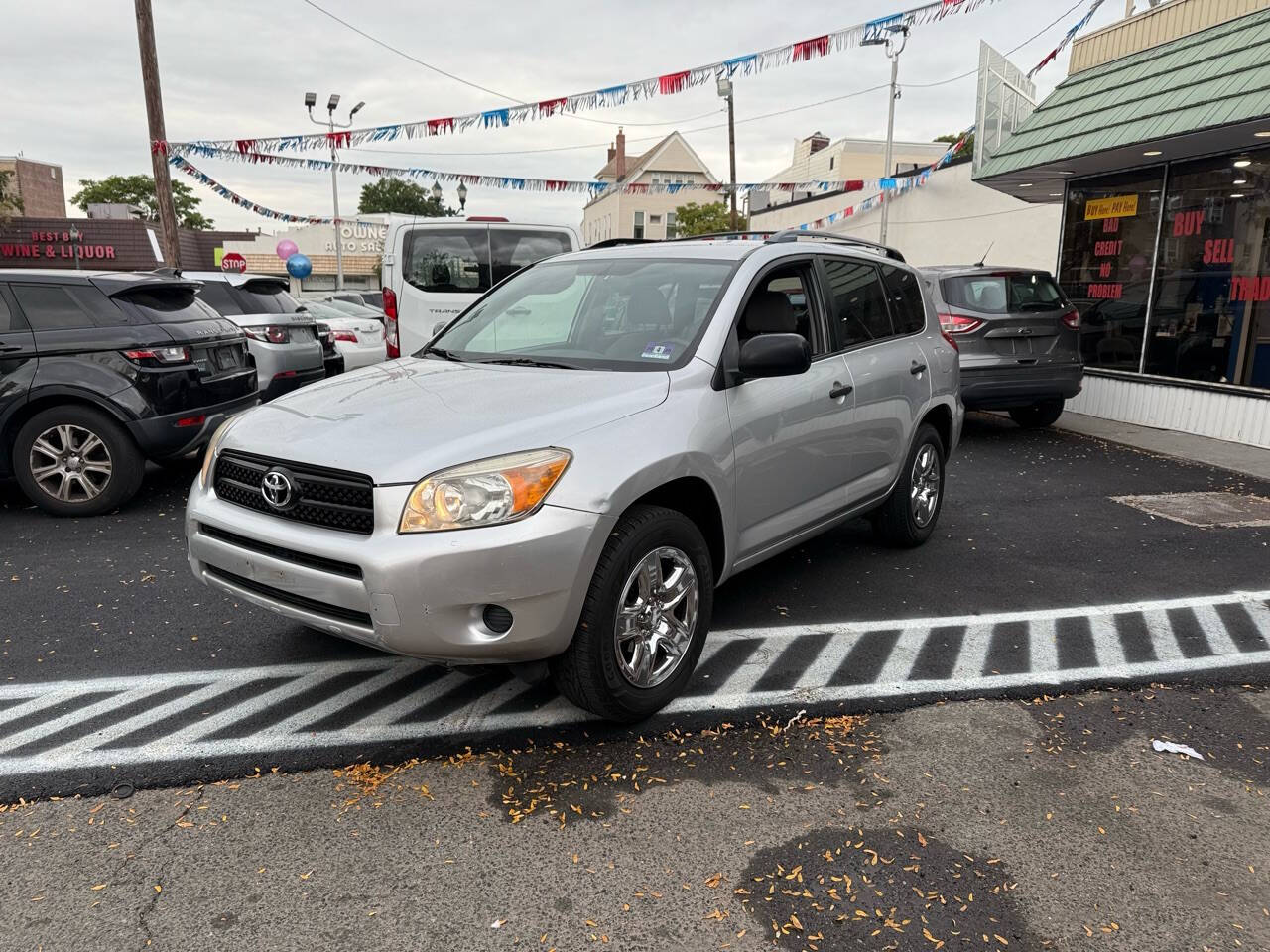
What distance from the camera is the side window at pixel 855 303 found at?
15.3ft

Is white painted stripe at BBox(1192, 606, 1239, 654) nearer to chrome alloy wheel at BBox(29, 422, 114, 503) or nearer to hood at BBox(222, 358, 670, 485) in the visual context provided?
hood at BBox(222, 358, 670, 485)

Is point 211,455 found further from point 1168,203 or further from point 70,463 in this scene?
point 1168,203

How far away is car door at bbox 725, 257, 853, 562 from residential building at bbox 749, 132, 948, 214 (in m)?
34.9

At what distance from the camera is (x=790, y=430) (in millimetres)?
4031

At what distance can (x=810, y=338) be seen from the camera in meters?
4.42

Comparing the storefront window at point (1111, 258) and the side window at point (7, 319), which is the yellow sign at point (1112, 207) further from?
the side window at point (7, 319)

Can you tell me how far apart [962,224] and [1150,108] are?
1348 centimetres

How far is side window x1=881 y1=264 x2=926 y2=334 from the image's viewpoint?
5.30 metres

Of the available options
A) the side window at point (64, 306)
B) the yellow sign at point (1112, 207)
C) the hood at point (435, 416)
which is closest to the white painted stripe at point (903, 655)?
the hood at point (435, 416)

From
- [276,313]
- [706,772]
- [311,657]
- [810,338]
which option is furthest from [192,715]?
[276,313]

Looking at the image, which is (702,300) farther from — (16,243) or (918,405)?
(16,243)

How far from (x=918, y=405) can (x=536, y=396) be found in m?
2.79

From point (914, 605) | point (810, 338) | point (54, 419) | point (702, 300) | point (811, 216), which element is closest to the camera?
point (702, 300)

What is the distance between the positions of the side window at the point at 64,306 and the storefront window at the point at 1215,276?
423 inches
